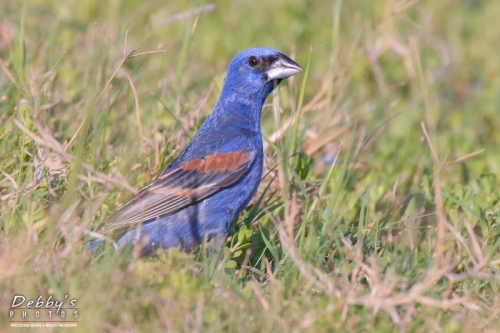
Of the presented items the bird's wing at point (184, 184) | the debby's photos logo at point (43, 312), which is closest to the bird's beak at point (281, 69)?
the bird's wing at point (184, 184)

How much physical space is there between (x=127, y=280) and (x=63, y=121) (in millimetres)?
1767

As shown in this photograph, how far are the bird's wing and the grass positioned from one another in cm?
10

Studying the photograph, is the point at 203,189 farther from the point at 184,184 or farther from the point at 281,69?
the point at 281,69

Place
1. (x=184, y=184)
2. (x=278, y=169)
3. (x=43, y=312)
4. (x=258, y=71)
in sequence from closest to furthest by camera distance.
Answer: (x=43, y=312), (x=184, y=184), (x=278, y=169), (x=258, y=71)

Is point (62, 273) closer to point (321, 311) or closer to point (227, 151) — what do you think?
point (321, 311)

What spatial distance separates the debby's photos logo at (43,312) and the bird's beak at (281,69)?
1.77 meters

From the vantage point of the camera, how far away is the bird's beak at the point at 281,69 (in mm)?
4121

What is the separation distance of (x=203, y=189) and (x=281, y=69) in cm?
75

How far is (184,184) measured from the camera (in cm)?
371

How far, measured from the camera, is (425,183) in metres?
4.20

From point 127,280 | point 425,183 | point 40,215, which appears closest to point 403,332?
point 127,280

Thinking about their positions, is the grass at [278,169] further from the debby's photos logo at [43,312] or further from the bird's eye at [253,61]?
the bird's eye at [253,61]

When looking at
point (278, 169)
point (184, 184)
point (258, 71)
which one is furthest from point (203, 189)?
point (258, 71)

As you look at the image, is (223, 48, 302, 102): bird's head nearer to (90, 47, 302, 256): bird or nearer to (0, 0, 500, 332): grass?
(90, 47, 302, 256): bird
